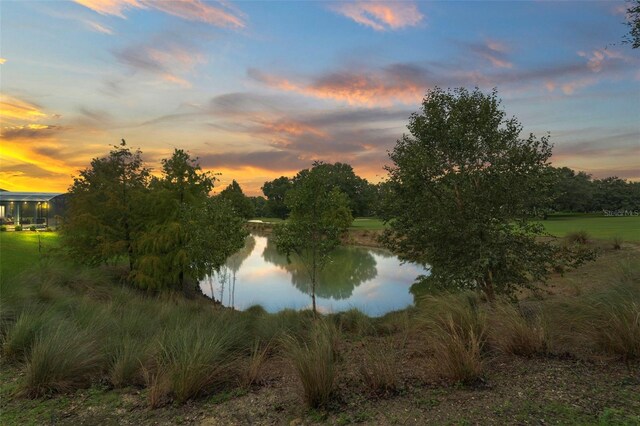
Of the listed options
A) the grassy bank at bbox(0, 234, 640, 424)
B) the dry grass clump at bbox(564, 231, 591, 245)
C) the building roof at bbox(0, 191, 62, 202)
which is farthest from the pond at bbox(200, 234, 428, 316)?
the building roof at bbox(0, 191, 62, 202)

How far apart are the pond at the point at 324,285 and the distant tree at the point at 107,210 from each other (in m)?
4.91

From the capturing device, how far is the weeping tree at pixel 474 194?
975cm

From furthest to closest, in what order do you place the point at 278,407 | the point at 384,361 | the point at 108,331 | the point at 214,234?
1. the point at 214,234
2. the point at 108,331
3. the point at 384,361
4. the point at 278,407

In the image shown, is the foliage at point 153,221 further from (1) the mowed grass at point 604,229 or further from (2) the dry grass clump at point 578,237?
(1) the mowed grass at point 604,229

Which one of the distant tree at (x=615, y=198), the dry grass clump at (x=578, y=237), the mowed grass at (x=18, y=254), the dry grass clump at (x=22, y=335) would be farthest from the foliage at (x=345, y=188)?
the distant tree at (x=615, y=198)

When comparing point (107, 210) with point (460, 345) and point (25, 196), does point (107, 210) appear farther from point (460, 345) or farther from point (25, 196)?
point (25, 196)

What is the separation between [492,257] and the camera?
945 centimetres

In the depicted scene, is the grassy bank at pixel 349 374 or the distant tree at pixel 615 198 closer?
the grassy bank at pixel 349 374

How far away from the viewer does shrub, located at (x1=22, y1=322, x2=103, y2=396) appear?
572 cm

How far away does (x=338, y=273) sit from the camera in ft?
98.6

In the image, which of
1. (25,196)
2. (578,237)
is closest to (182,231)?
(578,237)

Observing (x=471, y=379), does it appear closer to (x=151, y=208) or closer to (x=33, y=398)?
(x=33, y=398)

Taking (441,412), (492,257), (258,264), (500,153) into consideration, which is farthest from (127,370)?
(258,264)

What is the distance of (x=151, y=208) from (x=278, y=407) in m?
16.2
